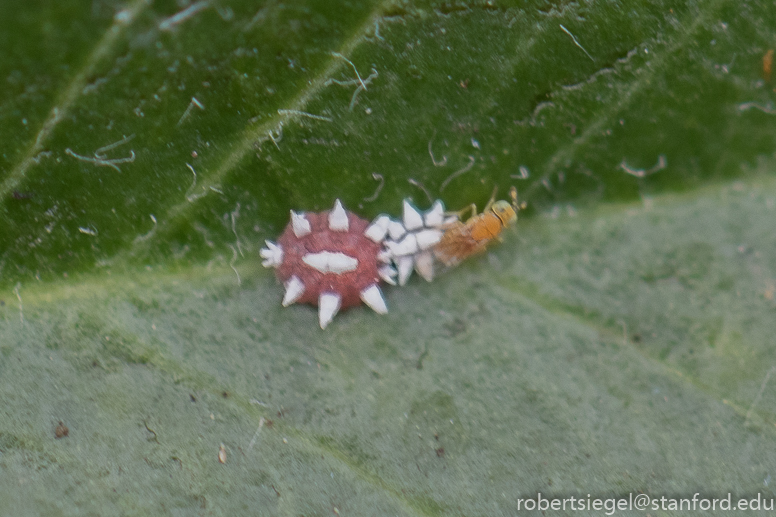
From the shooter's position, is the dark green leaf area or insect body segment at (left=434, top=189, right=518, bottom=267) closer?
the dark green leaf area

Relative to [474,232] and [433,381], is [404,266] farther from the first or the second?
[433,381]

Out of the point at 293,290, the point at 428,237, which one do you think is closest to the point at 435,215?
the point at 428,237

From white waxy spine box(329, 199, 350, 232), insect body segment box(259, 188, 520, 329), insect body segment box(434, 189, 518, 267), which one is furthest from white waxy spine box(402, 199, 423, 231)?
white waxy spine box(329, 199, 350, 232)

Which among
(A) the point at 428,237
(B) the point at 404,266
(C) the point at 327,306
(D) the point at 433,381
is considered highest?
(A) the point at 428,237

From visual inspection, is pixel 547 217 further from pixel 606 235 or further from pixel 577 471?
pixel 577 471

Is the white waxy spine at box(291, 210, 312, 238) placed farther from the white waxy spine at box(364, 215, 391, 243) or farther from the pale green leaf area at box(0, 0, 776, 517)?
the white waxy spine at box(364, 215, 391, 243)

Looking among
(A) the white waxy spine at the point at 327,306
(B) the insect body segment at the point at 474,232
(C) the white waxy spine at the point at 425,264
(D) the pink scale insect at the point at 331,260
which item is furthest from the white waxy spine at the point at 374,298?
(B) the insect body segment at the point at 474,232
